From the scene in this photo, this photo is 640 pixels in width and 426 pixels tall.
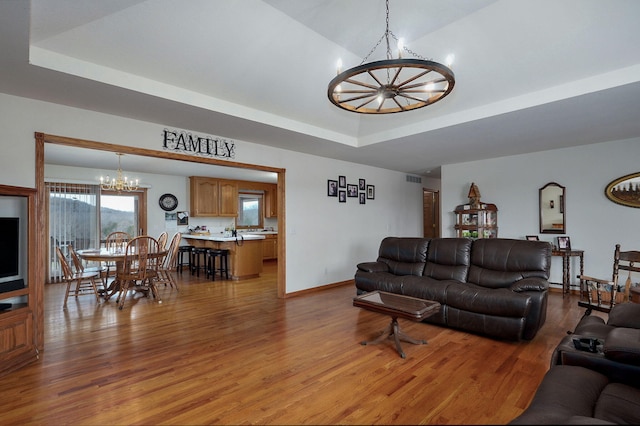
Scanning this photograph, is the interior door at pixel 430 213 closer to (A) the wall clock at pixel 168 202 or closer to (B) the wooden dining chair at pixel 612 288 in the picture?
(B) the wooden dining chair at pixel 612 288

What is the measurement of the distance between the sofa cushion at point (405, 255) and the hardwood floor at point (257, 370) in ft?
2.76

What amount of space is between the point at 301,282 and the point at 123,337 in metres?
2.64

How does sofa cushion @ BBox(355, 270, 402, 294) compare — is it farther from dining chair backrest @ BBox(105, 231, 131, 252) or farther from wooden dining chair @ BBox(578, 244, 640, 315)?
dining chair backrest @ BBox(105, 231, 131, 252)

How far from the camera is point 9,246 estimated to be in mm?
2727

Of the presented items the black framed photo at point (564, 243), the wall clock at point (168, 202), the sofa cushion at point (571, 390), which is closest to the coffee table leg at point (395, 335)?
the sofa cushion at point (571, 390)

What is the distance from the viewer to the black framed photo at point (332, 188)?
5.82 metres

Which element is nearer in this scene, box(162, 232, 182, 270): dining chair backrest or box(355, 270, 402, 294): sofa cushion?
box(355, 270, 402, 294): sofa cushion

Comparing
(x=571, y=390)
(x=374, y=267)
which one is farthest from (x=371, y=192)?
(x=571, y=390)

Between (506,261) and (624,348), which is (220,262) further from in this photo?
(624,348)

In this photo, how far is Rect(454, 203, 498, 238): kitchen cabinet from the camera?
5.93 metres

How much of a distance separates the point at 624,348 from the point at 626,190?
4.41 meters

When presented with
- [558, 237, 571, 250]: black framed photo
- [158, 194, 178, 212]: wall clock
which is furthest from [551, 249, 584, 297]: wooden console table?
[158, 194, 178, 212]: wall clock

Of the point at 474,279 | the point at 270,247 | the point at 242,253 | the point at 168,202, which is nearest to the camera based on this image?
the point at 474,279

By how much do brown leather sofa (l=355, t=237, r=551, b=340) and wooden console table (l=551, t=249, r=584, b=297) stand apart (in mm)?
1780
